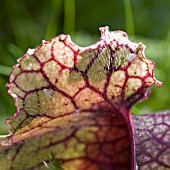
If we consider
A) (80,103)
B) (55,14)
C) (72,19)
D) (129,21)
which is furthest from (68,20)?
(80,103)

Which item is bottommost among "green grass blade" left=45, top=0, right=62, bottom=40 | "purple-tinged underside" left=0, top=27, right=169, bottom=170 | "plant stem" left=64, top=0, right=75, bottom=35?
"purple-tinged underside" left=0, top=27, right=169, bottom=170

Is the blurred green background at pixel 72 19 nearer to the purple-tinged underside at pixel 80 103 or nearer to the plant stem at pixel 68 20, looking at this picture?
the plant stem at pixel 68 20

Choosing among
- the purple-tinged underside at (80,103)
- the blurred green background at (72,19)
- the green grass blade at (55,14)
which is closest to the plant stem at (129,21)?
the blurred green background at (72,19)

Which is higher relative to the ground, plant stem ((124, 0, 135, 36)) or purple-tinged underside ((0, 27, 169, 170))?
plant stem ((124, 0, 135, 36))

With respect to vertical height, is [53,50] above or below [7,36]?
below

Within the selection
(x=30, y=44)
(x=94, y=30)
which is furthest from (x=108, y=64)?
(x=94, y=30)

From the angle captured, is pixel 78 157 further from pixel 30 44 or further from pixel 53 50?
pixel 30 44

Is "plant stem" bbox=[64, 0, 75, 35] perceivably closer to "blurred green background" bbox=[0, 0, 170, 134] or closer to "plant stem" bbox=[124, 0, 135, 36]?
"blurred green background" bbox=[0, 0, 170, 134]

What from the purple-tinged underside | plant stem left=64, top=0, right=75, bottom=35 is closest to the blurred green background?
plant stem left=64, top=0, right=75, bottom=35
